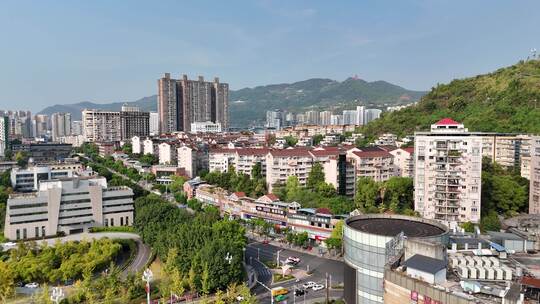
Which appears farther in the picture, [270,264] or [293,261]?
[293,261]

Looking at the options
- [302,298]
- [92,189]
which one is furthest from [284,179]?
[302,298]

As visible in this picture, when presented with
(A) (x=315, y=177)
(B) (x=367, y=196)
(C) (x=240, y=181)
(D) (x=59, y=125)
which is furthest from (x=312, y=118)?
(B) (x=367, y=196)

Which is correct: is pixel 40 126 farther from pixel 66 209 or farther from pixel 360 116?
pixel 66 209

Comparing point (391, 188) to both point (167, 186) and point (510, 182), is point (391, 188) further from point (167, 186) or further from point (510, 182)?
point (167, 186)

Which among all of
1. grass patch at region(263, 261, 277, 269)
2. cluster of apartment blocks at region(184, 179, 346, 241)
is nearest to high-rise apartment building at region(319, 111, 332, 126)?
cluster of apartment blocks at region(184, 179, 346, 241)

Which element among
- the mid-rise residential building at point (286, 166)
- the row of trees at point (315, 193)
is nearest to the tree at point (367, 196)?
the row of trees at point (315, 193)

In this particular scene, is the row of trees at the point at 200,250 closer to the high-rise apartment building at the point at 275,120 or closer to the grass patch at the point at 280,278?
the grass patch at the point at 280,278

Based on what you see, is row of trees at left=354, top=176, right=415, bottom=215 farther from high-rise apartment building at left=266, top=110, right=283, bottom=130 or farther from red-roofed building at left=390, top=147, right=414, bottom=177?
high-rise apartment building at left=266, top=110, right=283, bottom=130
